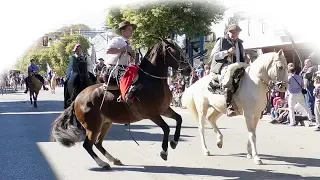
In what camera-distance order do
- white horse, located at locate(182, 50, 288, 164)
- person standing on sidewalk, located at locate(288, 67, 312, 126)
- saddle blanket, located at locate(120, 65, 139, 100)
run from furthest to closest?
person standing on sidewalk, located at locate(288, 67, 312, 126) < white horse, located at locate(182, 50, 288, 164) < saddle blanket, located at locate(120, 65, 139, 100)

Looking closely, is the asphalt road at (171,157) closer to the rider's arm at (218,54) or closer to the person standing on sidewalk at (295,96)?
the person standing on sidewalk at (295,96)

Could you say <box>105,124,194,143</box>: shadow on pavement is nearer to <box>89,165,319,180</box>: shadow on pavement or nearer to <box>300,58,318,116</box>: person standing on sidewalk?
<box>89,165,319,180</box>: shadow on pavement

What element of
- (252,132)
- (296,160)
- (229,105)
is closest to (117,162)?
(229,105)

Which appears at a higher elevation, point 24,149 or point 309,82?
point 309,82

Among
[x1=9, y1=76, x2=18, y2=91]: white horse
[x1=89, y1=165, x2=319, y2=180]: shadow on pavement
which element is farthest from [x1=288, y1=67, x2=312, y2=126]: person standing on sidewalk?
[x1=9, y1=76, x2=18, y2=91]: white horse

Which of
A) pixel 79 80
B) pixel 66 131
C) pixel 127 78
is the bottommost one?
pixel 66 131

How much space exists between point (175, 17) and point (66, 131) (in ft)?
74.4

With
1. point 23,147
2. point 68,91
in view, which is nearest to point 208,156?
point 23,147

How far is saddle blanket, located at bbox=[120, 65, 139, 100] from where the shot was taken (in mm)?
8367

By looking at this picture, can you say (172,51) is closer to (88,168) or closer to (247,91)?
(247,91)

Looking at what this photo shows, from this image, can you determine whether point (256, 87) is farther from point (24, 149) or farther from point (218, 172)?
point (24, 149)

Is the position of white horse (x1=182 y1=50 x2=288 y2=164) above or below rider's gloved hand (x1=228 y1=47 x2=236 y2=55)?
below

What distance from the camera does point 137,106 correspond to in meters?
8.39

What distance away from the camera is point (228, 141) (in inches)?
454
